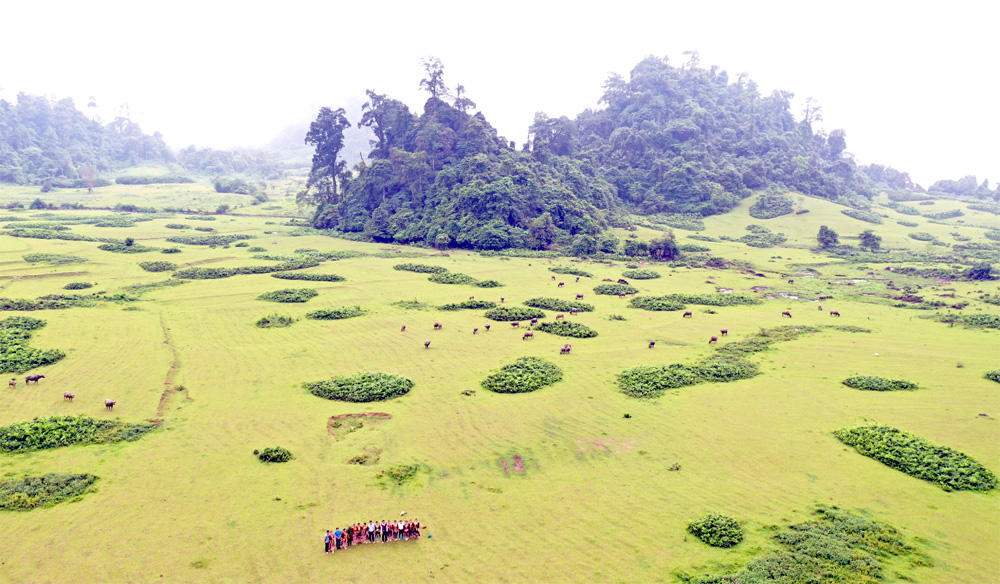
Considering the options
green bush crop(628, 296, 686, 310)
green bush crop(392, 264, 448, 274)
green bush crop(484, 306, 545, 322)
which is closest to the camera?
green bush crop(484, 306, 545, 322)

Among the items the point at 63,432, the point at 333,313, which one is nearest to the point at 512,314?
the point at 333,313

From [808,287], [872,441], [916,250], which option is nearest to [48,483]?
[872,441]

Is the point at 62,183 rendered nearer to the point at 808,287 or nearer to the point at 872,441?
the point at 808,287

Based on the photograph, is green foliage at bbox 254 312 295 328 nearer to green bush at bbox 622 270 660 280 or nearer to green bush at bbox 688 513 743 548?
green bush at bbox 688 513 743 548

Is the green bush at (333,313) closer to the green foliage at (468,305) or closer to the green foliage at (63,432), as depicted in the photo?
the green foliage at (468,305)

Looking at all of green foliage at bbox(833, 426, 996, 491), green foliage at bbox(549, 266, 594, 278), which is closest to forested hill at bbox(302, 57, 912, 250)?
green foliage at bbox(549, 266, 594, 278)

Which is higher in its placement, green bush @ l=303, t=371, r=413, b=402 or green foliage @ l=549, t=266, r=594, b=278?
green foliage @ l=549, t=266, r=594, b=278
